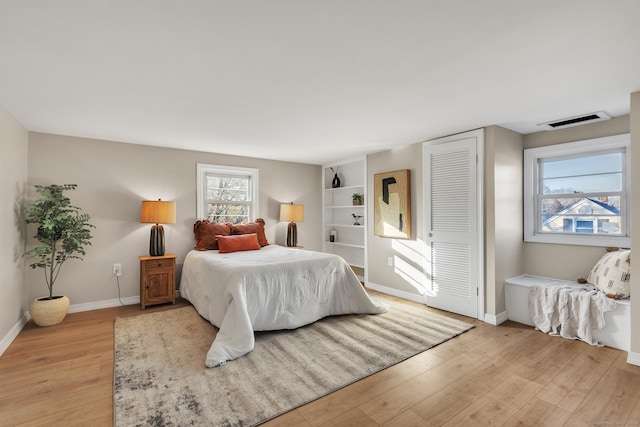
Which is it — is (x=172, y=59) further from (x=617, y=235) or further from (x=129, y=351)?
(x=617, y=235)

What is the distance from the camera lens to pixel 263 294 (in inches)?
117

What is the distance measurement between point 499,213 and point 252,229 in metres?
3.32

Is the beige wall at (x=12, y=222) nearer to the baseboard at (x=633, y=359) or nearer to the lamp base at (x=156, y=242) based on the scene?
the lamp base at (x=156, y=242)

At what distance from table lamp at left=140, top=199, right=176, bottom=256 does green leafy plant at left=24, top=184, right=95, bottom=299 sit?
60cm

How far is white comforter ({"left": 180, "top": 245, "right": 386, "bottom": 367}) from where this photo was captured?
2688 mm

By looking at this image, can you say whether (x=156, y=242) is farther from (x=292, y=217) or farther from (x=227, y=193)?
(x=292, y=217)

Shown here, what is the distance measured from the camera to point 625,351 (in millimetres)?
2670

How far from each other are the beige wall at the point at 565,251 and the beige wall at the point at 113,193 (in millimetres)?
4271

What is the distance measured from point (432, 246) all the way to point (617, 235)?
1774 millimetres

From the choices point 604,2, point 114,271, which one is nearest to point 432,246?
point 604,2

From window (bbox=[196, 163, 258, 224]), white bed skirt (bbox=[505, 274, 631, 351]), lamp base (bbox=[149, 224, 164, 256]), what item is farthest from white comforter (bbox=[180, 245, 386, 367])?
white bed skirt (bbox=[505, 274, 631, 351])

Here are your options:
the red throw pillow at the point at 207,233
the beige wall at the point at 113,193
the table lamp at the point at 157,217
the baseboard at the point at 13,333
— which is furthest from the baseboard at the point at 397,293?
the baseboard at the point at 13,333

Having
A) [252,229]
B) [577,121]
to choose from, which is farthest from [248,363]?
[577,121]

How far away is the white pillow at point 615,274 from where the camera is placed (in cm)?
275
